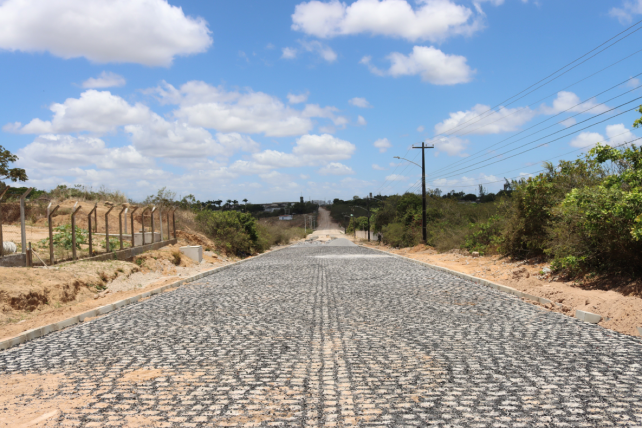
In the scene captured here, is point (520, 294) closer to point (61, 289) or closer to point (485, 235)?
point (61, 289)

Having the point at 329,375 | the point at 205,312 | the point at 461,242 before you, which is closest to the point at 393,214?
the point at 461,242

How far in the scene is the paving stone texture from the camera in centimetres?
453

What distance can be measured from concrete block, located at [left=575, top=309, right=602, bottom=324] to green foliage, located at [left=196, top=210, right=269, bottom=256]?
29.5 metres

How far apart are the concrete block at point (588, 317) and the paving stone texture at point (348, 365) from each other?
11.8 inches

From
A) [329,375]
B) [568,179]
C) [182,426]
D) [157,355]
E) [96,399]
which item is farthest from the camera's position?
[568,179]

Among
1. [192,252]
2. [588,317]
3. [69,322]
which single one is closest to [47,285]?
[69,322]

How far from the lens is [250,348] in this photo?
715 centimetres

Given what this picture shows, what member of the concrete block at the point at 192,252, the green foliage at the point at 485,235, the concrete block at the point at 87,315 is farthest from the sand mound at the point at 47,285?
the green foliage at the point at 485,235

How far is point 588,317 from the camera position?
9.30 meters

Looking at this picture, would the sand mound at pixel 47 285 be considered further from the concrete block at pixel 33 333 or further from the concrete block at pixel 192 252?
the concrete block at pixel 192 252

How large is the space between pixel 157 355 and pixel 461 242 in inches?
1068

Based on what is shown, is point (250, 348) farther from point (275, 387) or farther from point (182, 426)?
point (182, 426)

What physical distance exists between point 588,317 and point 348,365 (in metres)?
5.80

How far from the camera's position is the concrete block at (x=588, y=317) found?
913 cm
